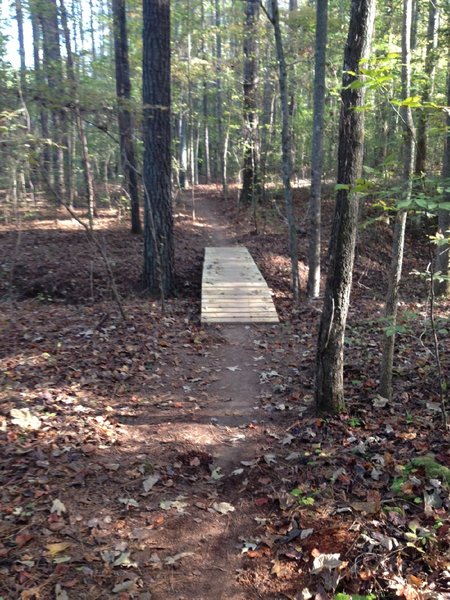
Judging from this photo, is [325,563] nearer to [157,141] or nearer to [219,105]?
[157,141]

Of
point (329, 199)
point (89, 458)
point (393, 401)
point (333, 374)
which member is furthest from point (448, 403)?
point (329, 199)

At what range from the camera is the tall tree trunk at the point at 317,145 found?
970cm

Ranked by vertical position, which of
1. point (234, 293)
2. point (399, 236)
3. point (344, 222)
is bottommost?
point (234, 293)

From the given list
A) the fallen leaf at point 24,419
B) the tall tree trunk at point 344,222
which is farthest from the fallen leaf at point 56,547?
the tall tree trunk at point 344,222

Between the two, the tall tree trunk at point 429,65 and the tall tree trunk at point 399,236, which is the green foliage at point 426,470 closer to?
the tall tree trunk at point 399,236

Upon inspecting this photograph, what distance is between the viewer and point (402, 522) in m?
3.26

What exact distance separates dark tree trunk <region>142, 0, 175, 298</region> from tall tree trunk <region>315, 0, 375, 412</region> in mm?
4746

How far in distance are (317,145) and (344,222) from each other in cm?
629

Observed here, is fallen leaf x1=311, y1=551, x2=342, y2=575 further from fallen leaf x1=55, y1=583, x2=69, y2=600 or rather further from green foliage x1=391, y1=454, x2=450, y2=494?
fallen leaf x1=55, y1=583, x2=69, y2=600

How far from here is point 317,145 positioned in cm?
1031

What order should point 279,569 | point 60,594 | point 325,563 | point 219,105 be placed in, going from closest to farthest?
point 60,594 → point 325,563 → point 279,569 → point 219,105

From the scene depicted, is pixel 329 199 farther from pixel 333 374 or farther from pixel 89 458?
pixel 89 458

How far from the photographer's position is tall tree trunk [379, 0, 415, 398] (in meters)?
4.60

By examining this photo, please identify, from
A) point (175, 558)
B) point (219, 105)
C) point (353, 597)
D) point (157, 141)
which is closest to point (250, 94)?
point (219, 105)
